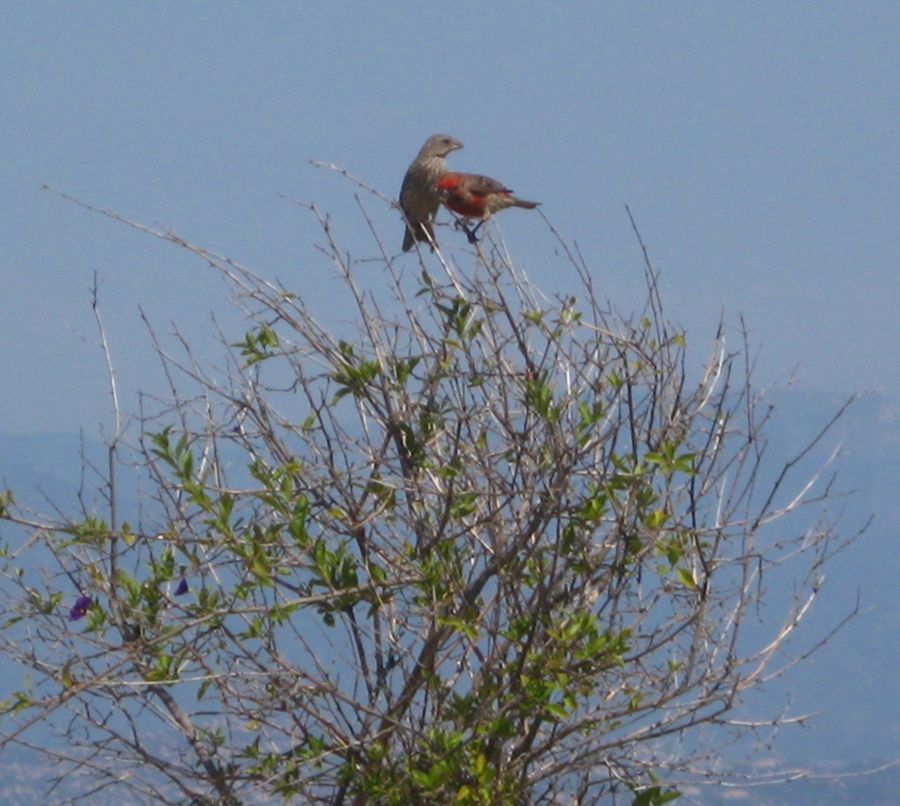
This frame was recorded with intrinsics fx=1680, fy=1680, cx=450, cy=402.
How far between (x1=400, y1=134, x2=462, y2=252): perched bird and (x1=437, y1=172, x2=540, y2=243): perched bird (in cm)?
12

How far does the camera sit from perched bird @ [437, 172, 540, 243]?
6.86 meters

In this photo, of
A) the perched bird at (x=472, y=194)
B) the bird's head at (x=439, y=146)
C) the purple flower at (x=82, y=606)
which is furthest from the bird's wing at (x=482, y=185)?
the purple flower at (x=82, y=606)

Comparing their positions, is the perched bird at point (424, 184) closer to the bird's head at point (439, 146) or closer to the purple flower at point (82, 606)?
the bird's head at point (439, 146)

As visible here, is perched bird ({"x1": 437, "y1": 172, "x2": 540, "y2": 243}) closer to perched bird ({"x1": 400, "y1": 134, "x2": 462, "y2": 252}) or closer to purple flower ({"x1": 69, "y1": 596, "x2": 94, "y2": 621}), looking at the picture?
perched bird ({"x1": 400, "y1": 134, "x2": 462, "y2": 252})

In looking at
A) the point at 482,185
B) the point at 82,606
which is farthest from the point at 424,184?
the point at 82,606

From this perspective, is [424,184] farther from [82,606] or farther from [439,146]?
[82,606]

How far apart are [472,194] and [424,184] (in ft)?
2.43

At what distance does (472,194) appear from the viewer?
6.98 meters

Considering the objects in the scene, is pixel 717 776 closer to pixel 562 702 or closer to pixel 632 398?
pixel 562 702

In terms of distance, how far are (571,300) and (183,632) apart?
1547mm

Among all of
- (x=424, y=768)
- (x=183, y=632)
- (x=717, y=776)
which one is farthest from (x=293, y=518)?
(x=717, y=776)

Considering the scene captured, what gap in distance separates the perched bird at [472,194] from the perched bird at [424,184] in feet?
0.40

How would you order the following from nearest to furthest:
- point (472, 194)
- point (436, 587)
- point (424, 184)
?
point (436, 587), point (472, 194), point (424, 184)

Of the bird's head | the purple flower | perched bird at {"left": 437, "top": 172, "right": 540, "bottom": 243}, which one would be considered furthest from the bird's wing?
the purple flower
